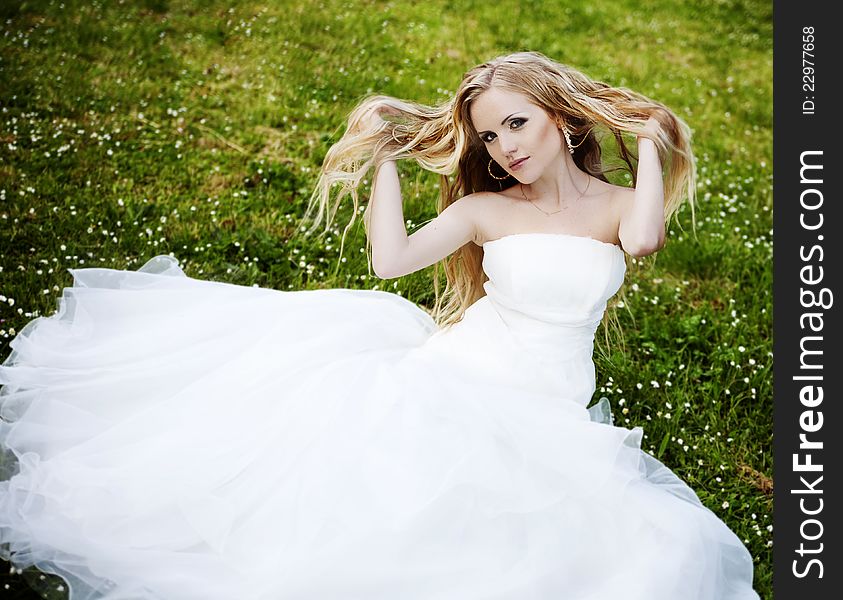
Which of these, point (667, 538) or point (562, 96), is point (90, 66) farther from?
point (667, 538)

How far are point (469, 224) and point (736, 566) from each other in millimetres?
2096

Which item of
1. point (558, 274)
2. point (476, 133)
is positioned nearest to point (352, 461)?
point (558, 274)

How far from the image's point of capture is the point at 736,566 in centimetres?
391

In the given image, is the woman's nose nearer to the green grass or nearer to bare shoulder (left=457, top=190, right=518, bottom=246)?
bare shoulder (left=457, top=190, right=518, bottom=246)

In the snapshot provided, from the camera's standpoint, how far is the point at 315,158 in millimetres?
7461

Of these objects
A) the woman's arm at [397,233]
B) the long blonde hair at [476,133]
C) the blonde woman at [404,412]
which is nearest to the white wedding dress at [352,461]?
the blonde woman at [404,412]

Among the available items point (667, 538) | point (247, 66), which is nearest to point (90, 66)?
point (247, 66)

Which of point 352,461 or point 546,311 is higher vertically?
point 546,311

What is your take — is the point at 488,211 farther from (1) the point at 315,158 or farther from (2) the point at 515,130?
(1) the point at 315,158

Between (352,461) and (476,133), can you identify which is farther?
(476,133)

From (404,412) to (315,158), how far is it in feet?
13.8

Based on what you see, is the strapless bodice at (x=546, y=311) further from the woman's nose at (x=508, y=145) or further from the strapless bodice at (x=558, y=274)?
the woman's nose at (x=508, y=145)

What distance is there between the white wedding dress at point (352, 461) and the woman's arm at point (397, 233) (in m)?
0.26

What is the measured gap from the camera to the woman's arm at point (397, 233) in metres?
4.05
